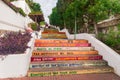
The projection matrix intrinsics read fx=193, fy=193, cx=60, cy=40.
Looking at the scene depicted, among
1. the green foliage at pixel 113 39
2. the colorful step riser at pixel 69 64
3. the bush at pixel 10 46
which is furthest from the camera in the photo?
the green foliage at pixel 113 39

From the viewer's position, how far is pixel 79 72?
Result: 24.1ft

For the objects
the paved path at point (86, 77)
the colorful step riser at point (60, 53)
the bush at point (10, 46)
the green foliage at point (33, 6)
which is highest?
the green foliage at point (33, 6)

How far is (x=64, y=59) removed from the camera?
8344mm

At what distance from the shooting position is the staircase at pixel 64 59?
23.8 ft

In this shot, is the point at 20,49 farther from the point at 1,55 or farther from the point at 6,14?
the point at 6,14

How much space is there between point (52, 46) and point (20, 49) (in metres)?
2.95

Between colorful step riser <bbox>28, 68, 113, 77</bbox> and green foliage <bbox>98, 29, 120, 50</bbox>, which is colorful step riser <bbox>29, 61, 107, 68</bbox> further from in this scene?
green foliage <bbox>98, 29, 120, 50</bbox>

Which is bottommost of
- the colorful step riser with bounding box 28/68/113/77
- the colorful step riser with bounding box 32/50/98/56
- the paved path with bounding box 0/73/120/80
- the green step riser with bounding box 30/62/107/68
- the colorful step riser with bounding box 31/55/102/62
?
the paved path with bounding box 0/73/120/80

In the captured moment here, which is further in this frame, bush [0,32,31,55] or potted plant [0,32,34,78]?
bush [0,32,31,55]

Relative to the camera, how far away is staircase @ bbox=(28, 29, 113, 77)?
726cm

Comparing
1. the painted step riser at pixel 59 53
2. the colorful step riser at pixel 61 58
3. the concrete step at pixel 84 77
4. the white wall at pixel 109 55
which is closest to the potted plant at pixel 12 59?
the concrete step at pixel 84 77

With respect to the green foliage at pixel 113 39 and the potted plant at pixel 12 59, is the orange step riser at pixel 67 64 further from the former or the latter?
the green foliage at pixel 113 39

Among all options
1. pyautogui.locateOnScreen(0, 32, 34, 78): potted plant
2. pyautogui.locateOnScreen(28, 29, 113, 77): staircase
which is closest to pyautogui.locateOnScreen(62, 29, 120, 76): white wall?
pyautogui.locateOnScreen(28, 29, 113, 77): staircase

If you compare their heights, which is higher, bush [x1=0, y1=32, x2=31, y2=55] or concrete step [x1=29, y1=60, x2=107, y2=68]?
bush [x1=0, y1=32, x2=31, y2=55]
